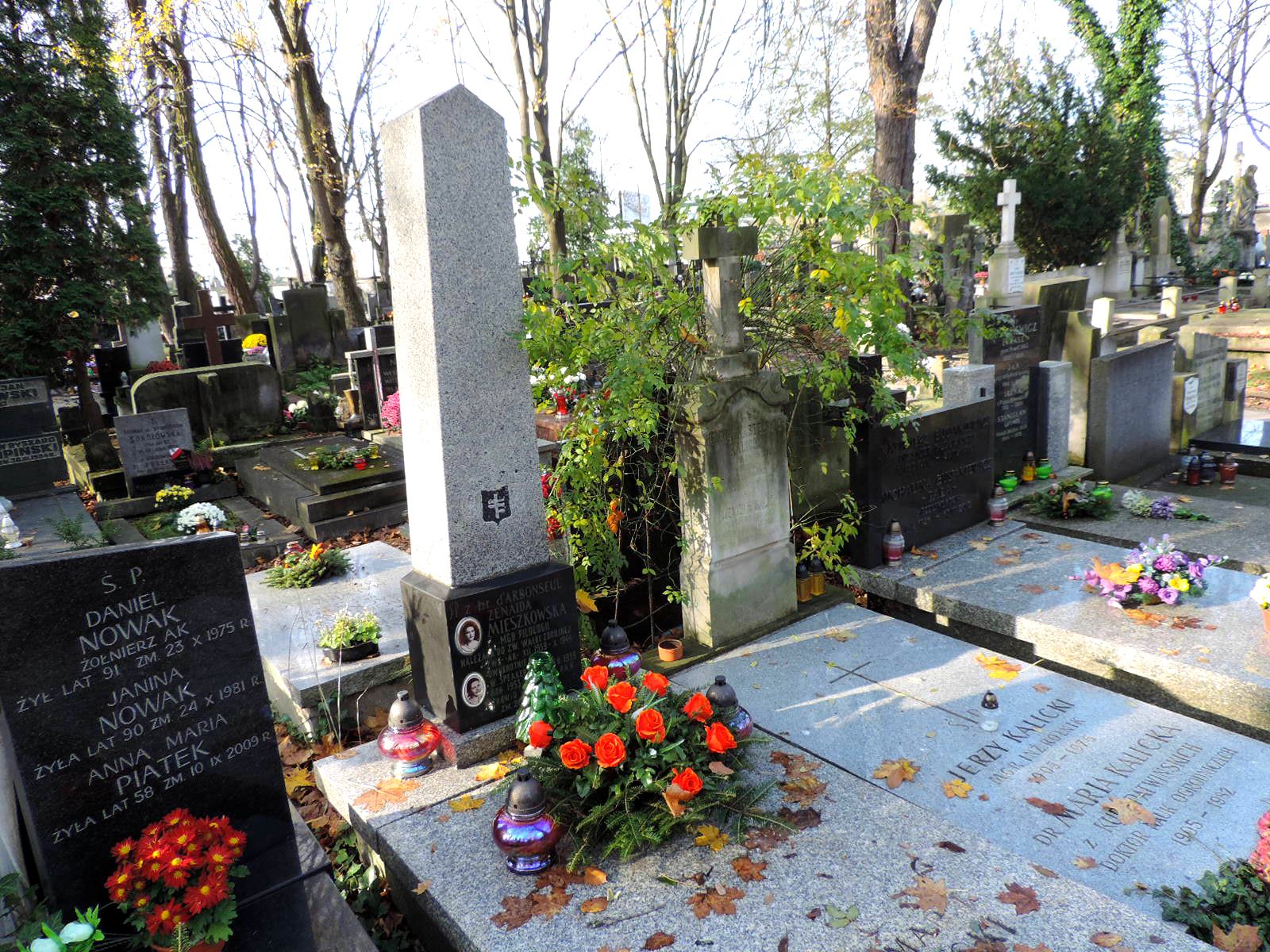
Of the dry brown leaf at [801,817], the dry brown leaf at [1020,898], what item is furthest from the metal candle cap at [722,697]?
the dry brown leaf at [1020,898]

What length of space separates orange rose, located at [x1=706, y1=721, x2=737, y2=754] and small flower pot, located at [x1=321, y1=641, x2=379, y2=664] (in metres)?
2.32

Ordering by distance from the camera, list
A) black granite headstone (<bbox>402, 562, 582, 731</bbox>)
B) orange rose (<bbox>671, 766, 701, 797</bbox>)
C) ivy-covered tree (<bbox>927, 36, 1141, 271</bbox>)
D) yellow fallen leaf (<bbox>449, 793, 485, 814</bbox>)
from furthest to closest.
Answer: ivy-covered tree (<bbox>927, 36, 1141, 271</bbox>) → black granite headstone (<bbox>402, 562, 582, 731</bbox>) → yellow fallen leaf (<bbox>449, 793, 485, 814</bbox>) → orange rose (<bbox>671, 766, 701, 797</bbox>)

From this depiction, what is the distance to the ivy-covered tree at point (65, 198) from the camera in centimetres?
1160

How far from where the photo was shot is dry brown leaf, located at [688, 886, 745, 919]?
3.18 metres

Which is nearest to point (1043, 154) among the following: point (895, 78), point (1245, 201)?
point (895, 78)

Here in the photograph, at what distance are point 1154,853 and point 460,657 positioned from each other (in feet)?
10.3

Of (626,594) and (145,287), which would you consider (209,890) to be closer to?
(626,594)

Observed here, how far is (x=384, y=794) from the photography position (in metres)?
4.07

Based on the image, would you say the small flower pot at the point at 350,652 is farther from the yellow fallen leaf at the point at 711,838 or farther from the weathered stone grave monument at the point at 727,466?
the yellow fallen leaf at the point at 711,838

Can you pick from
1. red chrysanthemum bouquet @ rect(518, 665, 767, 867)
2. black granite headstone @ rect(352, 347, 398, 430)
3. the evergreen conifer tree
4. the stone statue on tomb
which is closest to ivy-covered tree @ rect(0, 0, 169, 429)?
black granite headstone @ rect(352, 347, 398, 430)

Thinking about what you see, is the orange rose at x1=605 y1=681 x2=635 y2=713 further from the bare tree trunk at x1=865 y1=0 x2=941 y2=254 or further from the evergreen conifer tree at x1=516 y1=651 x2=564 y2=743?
the bare tree trunk at x1=865 y1=0 x2=941 y2=254

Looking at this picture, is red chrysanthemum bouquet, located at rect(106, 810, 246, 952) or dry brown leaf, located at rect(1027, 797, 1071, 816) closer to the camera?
red chrysanthemum bouquet, located at rect(106, 810, 246, 952)

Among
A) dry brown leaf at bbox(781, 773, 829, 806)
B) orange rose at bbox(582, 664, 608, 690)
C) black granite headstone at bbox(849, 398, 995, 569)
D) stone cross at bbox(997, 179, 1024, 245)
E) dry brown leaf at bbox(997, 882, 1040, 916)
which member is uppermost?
stone cross at bbox(997, 179, 1024, 245)

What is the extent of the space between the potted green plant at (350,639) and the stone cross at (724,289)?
262 centimetres
